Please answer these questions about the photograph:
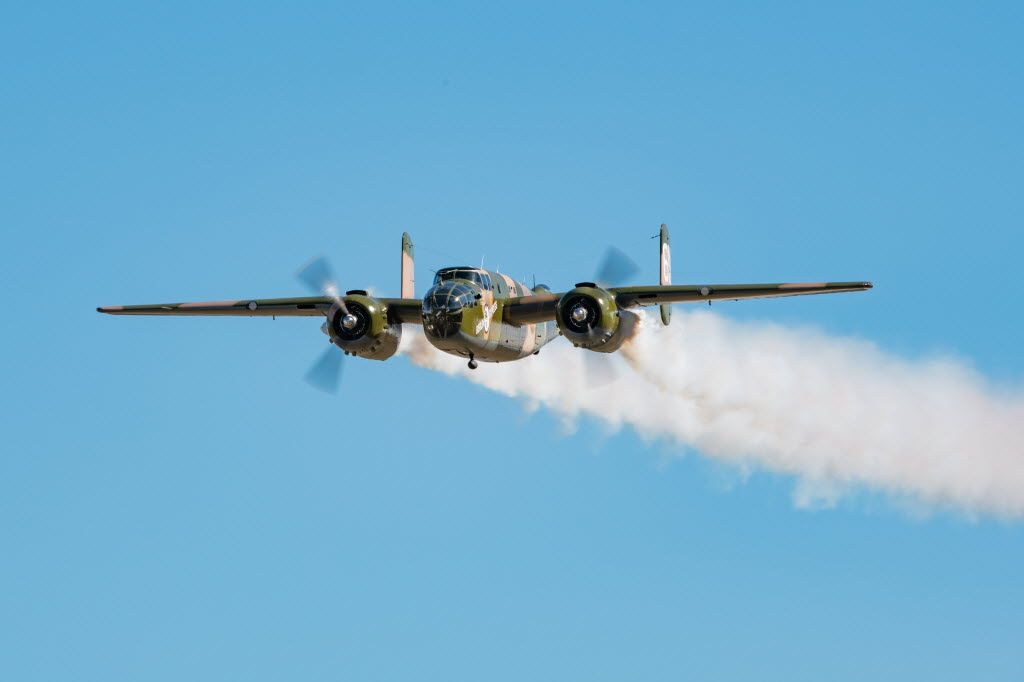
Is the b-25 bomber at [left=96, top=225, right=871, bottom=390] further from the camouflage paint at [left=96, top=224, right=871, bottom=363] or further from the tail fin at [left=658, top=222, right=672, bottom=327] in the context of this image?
the tail fin at [left=658, top=222, right=672, bottom=327]

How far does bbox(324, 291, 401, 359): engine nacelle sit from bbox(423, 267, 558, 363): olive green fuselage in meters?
2.96

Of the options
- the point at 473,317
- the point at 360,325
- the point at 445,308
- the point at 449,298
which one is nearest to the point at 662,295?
the point at 473,317

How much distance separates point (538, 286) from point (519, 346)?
3.54 meters

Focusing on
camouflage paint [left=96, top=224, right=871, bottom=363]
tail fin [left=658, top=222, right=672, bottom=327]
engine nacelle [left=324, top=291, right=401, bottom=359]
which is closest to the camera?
camouflage paint [left=96, top=224, right=871, bottom=363]

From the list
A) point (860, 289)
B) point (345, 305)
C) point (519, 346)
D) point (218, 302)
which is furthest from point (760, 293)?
→ point (218, 302)

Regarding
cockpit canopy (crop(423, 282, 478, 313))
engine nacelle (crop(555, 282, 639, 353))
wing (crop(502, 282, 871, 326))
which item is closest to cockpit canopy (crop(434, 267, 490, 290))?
cockpit canopy (crop(423, 282, 478, 313))

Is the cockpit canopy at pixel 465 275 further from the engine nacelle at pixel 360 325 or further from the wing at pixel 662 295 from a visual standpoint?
the engine nacelle at pixel 360 325

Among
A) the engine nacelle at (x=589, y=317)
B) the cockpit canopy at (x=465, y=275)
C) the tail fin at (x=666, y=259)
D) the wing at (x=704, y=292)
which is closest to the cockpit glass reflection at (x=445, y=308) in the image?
the cockpit canopy at (x=465, y=275)

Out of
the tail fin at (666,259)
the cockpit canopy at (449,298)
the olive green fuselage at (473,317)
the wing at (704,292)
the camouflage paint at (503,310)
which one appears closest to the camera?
the cockpit canopy at (449,298)

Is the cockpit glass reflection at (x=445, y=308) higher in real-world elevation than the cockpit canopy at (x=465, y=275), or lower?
lower

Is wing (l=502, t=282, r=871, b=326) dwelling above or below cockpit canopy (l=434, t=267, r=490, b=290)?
below

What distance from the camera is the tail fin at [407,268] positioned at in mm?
61312

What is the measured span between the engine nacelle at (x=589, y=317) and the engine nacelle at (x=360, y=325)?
5761 mm

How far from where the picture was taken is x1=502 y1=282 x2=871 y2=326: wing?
5397 cm
